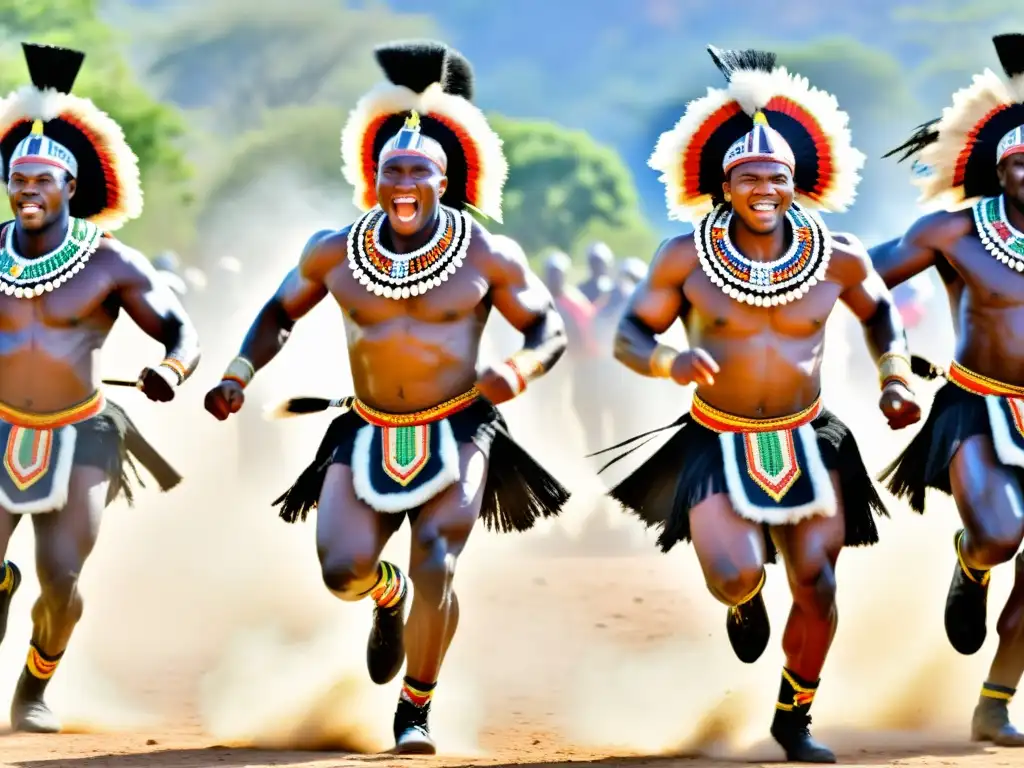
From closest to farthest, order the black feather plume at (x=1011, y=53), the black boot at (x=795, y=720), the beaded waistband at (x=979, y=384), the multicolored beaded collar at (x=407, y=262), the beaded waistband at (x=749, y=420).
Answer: the black boot at (x=795, y=720) → the beaded waistband at (x=749, y=420) → the multicolored beaded collar at (x=407, y=262) → the beaded waistband at (x=979, y=384) → the black feather plume at (x=1011, y=53)

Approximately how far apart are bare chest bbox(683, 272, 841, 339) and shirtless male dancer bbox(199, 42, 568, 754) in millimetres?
521

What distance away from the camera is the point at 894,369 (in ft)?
22.5

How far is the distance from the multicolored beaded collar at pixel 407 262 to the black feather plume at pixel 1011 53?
1998mm

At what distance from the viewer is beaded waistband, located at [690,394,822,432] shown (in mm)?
6953

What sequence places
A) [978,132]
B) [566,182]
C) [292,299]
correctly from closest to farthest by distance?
[292,299] → [978,132] → [566,182]

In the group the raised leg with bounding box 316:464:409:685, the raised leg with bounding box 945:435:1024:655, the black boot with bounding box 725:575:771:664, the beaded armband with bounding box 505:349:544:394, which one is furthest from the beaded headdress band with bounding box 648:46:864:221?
the raised leg with bounding box 316:464:409:685

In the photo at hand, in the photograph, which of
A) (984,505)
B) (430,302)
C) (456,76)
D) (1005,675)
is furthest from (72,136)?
(1005,675)

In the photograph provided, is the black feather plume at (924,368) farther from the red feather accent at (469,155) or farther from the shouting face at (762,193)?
the red feather accent at (469,155)

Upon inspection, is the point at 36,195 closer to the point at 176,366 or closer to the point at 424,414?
the point at 176,366

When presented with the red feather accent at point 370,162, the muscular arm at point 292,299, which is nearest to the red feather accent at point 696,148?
the red feather accent at point 370,162

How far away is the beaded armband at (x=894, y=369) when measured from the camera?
6816mm

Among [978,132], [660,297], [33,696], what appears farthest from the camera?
[33,696]

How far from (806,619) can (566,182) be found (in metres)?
37.7

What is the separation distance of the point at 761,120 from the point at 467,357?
49.0 inches
